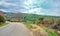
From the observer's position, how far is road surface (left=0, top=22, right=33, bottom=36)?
2.63 metres

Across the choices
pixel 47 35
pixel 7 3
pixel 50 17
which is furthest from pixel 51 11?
pixel 7 3

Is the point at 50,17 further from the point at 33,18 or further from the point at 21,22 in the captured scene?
the point at 21,22

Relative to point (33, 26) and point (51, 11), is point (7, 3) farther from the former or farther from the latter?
point (51, 11)

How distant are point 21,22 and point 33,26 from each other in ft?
0.84

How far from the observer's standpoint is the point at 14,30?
2666 millimetres

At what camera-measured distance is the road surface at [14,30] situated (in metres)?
2.63

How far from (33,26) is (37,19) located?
6.5 inches

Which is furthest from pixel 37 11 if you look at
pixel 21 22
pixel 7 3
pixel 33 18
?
pixel 7 3

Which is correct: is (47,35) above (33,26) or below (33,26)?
below

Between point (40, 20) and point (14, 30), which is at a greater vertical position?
point (40, 20)

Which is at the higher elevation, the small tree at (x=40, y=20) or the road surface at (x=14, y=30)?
the small tree at (x=40, y=20)

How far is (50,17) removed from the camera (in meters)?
2.71

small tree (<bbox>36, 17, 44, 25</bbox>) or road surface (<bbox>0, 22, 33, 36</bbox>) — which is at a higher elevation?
small tree (<bbox>36, 17, 44, 25</bbox>)

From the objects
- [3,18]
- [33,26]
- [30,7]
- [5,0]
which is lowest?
[33,26]
